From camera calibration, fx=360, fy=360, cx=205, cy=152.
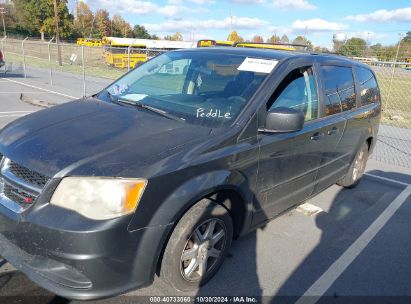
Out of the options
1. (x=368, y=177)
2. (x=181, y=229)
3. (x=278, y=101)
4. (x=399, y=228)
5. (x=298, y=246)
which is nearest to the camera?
(x=181, y=229)

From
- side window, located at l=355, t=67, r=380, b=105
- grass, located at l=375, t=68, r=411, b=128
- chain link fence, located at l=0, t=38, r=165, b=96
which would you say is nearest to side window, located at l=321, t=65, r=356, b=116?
side window, located at l=355, t=67, r=380, b=105

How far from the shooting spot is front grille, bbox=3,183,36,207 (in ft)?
7.54

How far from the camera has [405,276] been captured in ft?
10.8

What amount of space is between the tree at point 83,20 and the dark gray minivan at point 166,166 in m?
74.8

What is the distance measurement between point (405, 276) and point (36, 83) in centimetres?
1494

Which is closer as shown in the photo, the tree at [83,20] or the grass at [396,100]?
the grass at [396,100]

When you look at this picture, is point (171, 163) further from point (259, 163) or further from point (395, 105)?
point (395, 105)

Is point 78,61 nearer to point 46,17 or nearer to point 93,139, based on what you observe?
point 46,17

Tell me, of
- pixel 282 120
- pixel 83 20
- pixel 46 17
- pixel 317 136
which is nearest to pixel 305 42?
pixel 317 136

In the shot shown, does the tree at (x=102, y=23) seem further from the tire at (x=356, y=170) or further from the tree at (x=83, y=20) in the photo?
the tire at (x=356, y=170)

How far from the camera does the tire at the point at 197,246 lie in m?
2.52

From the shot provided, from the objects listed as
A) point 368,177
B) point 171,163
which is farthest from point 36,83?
point 171,163

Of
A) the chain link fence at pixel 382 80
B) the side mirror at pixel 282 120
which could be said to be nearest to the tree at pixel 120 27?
the chain link fence at pixel 382 80

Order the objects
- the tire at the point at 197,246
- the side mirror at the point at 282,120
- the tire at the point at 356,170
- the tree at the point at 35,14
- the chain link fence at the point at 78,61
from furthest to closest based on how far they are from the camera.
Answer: the tree at the point at 35,14
the chain link fence at the point at 78,61
the tire at the point at 356,170
the side mirror at the point at 282,120
the tire at the point at 197,246
